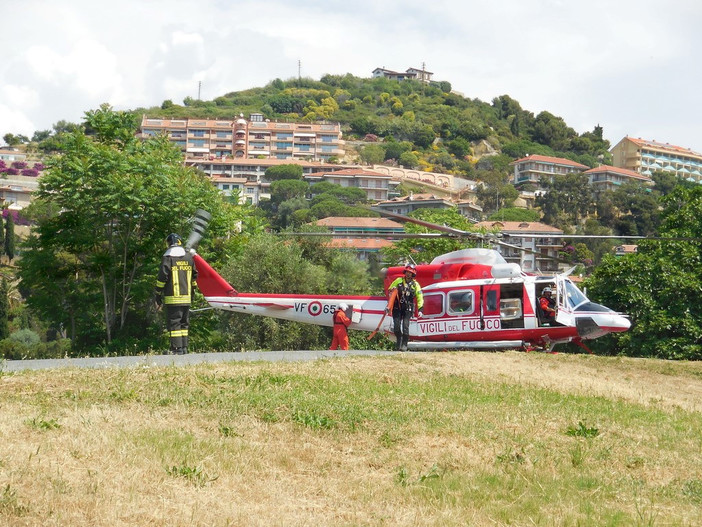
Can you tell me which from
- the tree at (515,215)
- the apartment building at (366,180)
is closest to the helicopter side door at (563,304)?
the tree at (515,215)

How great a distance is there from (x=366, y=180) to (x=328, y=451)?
6649 inches

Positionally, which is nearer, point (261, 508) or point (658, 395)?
point (261, 508)

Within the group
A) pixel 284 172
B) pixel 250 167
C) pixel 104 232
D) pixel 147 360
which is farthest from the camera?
pixel 250 167

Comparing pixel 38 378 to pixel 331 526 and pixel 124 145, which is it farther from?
pixel 124 145

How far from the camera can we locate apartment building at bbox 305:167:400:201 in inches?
6969

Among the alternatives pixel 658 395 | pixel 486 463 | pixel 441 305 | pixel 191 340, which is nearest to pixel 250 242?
pixel 191 340

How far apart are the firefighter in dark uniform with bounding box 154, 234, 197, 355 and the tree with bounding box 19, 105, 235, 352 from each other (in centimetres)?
1754

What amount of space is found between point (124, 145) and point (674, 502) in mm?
36181

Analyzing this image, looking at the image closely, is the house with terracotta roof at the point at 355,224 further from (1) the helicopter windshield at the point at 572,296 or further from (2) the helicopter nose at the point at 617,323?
(2) the helicopter nose at the point at 617,323

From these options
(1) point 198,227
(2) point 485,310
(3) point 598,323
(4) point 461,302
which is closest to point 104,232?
(1) point 198,227

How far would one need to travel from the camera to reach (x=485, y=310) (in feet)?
73.0

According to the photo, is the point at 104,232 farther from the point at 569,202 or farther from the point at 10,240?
the point at 569,202

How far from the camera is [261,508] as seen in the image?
7.83 m

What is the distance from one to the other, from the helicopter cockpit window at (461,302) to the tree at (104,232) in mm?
15899
